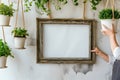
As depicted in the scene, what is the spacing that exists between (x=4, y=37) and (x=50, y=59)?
377mm

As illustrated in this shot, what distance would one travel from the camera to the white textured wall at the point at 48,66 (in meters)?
1.82

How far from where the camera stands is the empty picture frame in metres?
1.80

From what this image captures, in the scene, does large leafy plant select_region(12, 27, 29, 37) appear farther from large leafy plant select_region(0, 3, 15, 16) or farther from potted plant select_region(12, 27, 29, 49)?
large leafy plant select_region(0, 3, 15, 16)

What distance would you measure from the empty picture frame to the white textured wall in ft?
0.15

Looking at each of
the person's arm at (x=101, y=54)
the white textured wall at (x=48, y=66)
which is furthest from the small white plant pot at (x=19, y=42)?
the person's arm at (x=101, y=54)

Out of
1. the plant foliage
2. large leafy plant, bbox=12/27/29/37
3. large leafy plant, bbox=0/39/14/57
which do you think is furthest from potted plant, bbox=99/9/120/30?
large leafy plant, bbox=0/39/14/57

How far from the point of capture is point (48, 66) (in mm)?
1831

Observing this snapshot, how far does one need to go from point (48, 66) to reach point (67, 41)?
0.77ft

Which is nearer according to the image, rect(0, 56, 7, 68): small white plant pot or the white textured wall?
rect(0, 56, 7, 68): small white plant pot

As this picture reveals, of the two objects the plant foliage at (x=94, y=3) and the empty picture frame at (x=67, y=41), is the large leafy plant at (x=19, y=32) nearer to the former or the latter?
the empty picture frame at (x=67, y=41)

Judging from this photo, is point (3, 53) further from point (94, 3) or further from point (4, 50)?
point (94, 3)

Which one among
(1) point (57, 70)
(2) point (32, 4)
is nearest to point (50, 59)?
(1) point (57, 70)

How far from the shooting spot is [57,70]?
6.03 feet

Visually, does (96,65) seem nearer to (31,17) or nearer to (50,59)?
(50,59)
